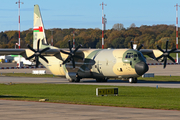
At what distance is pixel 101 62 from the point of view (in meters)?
45.3

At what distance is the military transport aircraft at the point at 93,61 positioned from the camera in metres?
42.8

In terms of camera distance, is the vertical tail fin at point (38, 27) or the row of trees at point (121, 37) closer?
the vertical tail fin at point (38, 27)

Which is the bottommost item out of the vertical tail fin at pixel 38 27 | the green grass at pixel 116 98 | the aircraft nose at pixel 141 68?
the green grass at pixel 116 98

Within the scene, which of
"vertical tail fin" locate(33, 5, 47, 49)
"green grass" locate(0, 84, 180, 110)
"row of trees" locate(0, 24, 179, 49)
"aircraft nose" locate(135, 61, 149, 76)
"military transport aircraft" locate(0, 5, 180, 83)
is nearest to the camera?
"green grass" locate(0, 84, 180, 110)

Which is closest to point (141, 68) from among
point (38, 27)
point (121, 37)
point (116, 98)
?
point (116, 98)

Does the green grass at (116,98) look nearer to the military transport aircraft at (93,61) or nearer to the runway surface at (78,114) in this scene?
the runway surface at (78,114)

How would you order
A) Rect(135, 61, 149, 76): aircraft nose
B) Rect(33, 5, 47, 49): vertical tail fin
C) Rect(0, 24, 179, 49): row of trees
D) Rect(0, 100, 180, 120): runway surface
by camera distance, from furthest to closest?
Rect(0, 24, 179, 49): row of trees → Rect(33, 5, 47, 49): vertical tail fin → Rect(135, 61, 149, 76): aircraft nose → Rect(0, 100, 180, 120): runway surface

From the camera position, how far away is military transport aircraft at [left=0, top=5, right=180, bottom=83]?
141 ft

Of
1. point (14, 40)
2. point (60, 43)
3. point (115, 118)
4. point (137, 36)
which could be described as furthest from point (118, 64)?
point (14, 40)

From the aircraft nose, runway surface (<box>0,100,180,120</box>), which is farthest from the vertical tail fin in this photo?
runway surface (<box>0,100,180,120</box>)

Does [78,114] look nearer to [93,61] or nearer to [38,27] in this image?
[93,61]

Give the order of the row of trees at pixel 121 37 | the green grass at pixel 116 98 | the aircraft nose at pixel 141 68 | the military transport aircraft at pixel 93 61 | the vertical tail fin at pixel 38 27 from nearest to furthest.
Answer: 1. the green grass at pixel 116 98
2. the aircraft nose at pixel 141 68
3. the military transport aircraft at pixel 93 61
4. the vertical tail fin at pixel 38 27
5. the row of trees at pixel 121 37

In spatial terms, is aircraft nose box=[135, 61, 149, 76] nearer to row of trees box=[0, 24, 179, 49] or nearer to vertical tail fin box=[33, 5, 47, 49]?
vertical tail fin box=[33, 5, 47, 49]

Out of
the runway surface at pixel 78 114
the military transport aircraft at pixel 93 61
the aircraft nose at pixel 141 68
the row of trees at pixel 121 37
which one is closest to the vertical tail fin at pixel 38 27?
the military transport aircraft at pixel 93 61
